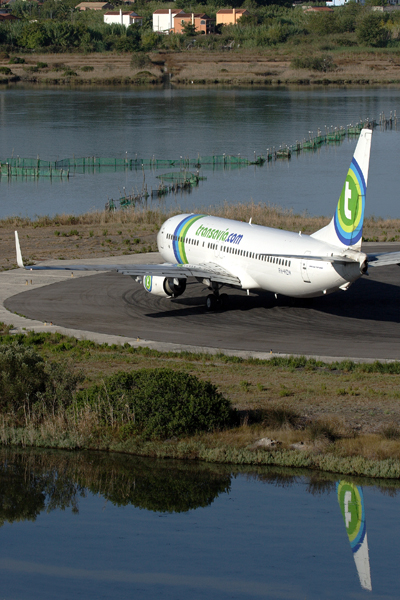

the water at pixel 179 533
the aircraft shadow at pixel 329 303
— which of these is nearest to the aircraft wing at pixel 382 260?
the aircraft shadow at pixel 329 303

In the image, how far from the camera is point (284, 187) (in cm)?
11406

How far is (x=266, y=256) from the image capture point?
1943 inches

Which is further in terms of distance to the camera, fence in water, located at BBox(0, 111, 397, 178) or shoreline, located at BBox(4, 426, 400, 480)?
fence in water, located at BBox(0, 111, 397, 178)

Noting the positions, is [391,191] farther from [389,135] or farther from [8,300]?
[8,300]

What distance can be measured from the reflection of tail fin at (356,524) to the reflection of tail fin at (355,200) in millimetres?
19249

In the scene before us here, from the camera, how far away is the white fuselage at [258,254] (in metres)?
45.3

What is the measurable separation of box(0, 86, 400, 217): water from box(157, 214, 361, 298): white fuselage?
39.1 metres

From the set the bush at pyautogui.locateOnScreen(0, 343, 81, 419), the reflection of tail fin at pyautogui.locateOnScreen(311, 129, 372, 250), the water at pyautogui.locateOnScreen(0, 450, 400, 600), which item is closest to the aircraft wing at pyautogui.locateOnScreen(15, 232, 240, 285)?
the reflection of tail fin at pyautogui.locateOnScreen(311, 129, 372, 250)

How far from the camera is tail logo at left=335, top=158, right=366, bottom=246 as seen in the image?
4381 cm

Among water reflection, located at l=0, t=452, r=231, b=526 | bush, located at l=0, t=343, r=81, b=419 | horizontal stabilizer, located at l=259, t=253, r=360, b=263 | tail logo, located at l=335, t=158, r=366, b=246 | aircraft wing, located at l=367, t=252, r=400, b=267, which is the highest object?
tail logo, located at l=335, t=158, r=366, b=246

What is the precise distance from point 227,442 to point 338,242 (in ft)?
59.1

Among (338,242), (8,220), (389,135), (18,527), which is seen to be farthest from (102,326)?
(389,135)

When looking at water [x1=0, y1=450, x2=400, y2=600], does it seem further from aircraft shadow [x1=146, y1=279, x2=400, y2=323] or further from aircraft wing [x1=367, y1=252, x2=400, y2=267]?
aircraft shadow [x1=146, y1=279, x2=400, y2=323]

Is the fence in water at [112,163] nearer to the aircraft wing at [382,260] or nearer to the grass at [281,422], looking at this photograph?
the aircraft wing at [382,260]
